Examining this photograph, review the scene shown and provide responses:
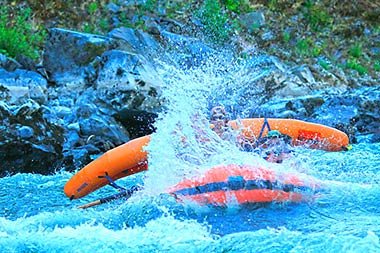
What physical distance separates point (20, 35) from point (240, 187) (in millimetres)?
8613

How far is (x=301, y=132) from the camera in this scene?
5.73 m

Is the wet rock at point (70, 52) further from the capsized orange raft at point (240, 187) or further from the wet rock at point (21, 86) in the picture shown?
the capsized orange raft at point (240, 187)

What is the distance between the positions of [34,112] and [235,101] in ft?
11.0

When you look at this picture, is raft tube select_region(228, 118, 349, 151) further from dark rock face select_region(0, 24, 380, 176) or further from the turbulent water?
dark rock face select_region(0, 24, 380, 176)

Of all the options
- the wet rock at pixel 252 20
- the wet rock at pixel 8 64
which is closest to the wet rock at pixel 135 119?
the wet rock at pixel 8 64

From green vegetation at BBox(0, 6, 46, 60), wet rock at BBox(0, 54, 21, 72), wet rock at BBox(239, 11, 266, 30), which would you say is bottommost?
green vegetation at BBox(0, 6, 46, 60)

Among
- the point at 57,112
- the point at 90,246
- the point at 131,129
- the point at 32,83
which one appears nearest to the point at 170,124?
the point at 90,246

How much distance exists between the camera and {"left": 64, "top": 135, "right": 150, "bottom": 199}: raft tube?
5125 mm

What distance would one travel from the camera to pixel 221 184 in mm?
4133

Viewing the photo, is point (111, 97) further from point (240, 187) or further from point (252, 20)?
point (252, 20)

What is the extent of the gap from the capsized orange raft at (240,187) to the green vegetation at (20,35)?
6.98 metres

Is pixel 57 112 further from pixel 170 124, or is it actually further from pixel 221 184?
pixel 221 184

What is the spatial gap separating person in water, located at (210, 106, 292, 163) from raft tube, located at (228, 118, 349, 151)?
0.45ft

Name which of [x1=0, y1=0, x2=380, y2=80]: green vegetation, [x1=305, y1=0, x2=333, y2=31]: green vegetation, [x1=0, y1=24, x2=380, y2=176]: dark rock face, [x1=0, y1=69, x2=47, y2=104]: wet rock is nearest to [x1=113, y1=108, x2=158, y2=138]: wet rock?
[x1=0, y1=24, x2=380, y2=176]: dark rock face
